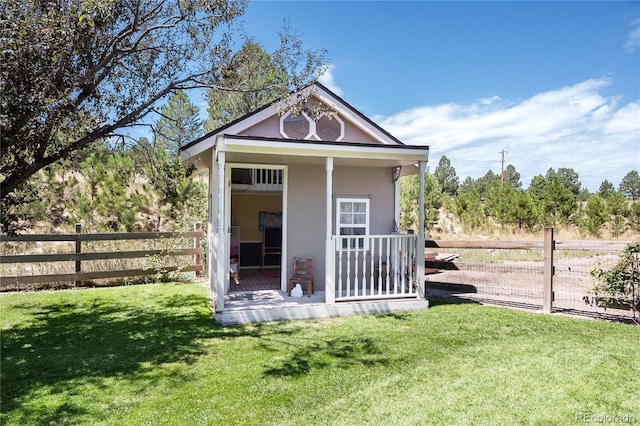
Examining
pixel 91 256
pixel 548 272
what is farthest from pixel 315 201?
pixel 91 256

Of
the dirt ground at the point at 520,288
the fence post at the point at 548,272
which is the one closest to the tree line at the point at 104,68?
the fence post at the point at 548,272

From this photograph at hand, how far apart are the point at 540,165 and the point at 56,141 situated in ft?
141

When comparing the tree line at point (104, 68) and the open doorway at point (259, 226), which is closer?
the tree line at point (104, 68)

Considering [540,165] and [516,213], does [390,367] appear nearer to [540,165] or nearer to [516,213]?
[516,213]

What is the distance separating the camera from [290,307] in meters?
6.35

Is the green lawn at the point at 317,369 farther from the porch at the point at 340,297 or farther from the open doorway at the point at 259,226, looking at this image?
the open doorway at the point at 259,226

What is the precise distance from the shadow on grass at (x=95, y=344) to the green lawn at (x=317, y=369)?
0.02 metres

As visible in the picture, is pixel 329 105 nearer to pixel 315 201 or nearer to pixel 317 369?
pixel 315 201

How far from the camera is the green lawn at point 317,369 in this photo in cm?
319

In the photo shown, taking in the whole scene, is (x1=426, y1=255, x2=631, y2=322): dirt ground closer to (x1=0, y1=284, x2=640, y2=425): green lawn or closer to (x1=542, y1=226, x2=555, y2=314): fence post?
(x1=542, y1=226, x2=555, y2=314): fence post

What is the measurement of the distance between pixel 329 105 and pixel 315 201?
6.47ft

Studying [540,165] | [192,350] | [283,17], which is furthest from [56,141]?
[540,165]

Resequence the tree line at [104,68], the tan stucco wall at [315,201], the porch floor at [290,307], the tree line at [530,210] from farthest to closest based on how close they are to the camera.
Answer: the tree line at [530,210], the tan stucco wall at [315,201], the porch floor at [290,307], the tree line at [104,68]

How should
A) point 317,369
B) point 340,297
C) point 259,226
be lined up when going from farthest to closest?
1. point 259,226
2. point 340,297
3. point 317,369
